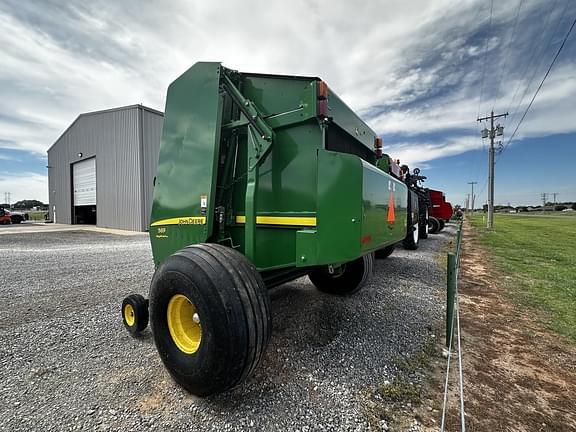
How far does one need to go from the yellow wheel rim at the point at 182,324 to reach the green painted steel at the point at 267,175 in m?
0.64

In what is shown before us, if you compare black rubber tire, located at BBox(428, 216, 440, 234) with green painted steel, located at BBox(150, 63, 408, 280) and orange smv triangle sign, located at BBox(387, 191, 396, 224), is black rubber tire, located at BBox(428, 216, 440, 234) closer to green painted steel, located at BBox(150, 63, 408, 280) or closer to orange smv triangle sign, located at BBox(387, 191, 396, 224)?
orange smv triangle sign, located at BBox(387, 191, 396, 224)

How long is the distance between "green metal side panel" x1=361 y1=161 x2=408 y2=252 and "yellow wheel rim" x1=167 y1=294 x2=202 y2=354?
146cm

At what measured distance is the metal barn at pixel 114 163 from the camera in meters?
17.0

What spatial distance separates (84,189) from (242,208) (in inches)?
952

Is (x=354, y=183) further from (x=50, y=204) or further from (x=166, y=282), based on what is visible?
(x=50, y=204)

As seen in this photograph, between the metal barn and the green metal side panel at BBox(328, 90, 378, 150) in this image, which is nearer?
the green metal side panel at BBox(328, 90, 378, 150)

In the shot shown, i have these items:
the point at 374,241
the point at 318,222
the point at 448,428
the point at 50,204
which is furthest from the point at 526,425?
the point at 50,204

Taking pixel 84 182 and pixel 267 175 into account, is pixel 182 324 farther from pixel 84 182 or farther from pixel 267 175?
pixel 84 182

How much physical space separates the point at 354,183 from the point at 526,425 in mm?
1977

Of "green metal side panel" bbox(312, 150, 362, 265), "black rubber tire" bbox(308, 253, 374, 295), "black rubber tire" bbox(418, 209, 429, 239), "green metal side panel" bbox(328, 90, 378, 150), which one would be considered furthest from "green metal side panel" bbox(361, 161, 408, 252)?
"black rubber tire" bbox(418, 209, 429, 239)

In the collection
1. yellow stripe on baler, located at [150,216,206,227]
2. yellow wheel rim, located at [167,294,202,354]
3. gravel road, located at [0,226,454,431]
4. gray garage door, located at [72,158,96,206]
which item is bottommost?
gravel road, located at [0,226,454,431]

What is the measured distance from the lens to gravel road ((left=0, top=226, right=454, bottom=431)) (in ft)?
6.71

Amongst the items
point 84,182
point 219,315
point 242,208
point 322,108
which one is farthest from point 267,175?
point 84,182

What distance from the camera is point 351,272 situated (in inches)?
175
